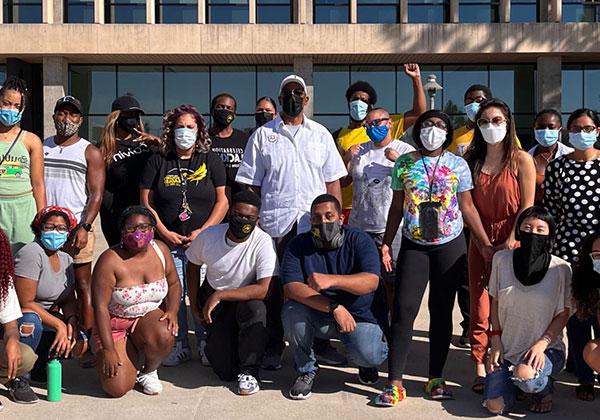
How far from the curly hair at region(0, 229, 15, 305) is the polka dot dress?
377cm

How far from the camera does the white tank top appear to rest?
5770 mm

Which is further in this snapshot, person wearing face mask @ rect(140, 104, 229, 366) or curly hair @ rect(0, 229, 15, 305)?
person wearing face mask @ rect(140, 104, 229, 366)

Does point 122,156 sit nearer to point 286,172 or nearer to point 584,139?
point 286,172

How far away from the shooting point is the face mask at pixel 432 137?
16.5 ft

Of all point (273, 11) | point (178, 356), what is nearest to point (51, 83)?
Result: point (273, 11)

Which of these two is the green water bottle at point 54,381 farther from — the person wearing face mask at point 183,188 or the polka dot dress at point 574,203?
the polka dot dress at point 574,203

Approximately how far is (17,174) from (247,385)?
2380mm

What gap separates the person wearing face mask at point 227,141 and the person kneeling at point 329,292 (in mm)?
1523

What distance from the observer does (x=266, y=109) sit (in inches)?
276

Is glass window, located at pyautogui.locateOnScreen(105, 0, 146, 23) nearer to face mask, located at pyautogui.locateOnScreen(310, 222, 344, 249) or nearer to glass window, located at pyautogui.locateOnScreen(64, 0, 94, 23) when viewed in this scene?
glass window, located at pyautogui.locateOnScreen(64, 0, 94, 23)

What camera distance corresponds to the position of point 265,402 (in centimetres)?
485

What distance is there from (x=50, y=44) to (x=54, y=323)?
19995 mm

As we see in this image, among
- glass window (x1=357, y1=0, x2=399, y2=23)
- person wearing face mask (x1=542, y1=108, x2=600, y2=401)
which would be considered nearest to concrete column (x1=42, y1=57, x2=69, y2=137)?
glass window (x1=357, y1=0, x2=399, y2=23)

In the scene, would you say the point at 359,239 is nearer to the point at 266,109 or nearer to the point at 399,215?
the point at 399,215
